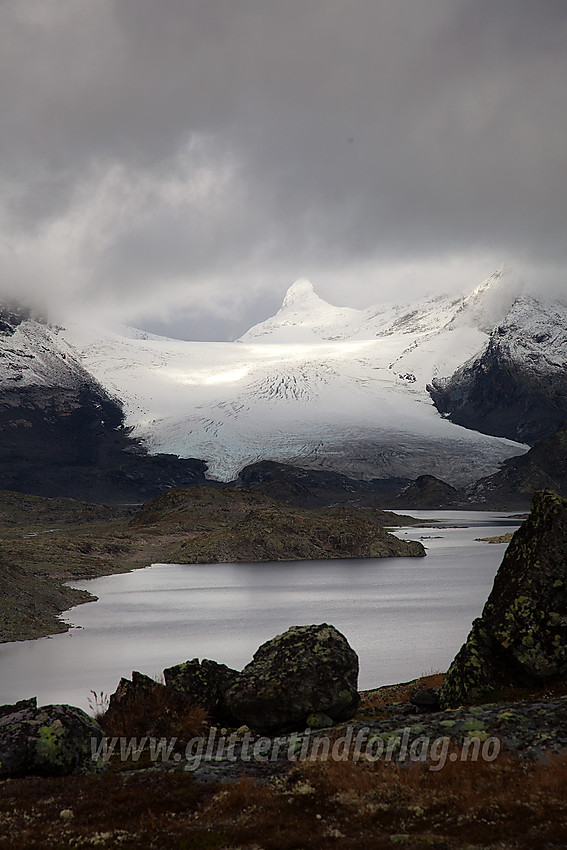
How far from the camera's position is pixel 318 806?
12078mm

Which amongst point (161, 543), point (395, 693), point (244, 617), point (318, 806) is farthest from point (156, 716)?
point (161, 543)

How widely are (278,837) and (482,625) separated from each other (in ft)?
36.9

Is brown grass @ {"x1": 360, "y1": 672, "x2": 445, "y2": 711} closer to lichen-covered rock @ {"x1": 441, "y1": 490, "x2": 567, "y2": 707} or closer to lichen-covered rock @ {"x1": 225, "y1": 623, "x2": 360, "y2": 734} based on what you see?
lichen-covered rock @ {"x1": 441, "y1": 490, "x2": 567, "y2": 707}

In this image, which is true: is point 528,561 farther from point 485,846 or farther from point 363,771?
point 485,846

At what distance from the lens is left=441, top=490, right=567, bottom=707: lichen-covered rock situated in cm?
1853

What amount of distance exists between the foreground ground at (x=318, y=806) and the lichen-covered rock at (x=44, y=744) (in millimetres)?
431

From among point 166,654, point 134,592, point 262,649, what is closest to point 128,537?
point 134,592

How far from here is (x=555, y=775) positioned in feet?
39.3

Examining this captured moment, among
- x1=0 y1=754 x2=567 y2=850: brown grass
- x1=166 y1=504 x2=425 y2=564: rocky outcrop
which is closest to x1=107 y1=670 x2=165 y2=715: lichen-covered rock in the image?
x1=0 y1=754 x2=567 y2=850: brown grass

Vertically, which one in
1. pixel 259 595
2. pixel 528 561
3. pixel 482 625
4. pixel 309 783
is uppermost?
pixel 528 561

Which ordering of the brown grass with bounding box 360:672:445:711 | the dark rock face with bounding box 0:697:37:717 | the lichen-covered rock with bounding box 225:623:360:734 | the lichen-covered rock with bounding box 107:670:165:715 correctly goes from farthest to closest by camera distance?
the brown grass with bounding box 360:672:445:711
the lichen-covered rock with bounding box 107:670:165:715
the lichen-covered rock with bounding box 225:623:360:734
the dark rock face with bounding box 0:697:37:717

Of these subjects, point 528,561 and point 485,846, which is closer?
point 485,846

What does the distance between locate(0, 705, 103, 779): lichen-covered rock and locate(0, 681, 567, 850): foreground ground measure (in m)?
0.43

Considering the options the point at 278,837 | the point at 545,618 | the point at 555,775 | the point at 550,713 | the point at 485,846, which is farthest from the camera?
the point at 545,618
